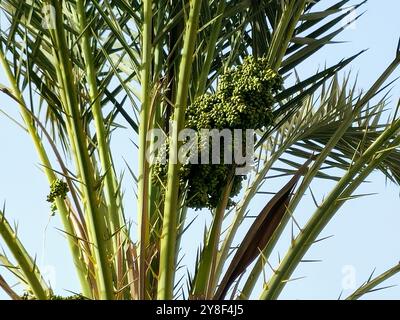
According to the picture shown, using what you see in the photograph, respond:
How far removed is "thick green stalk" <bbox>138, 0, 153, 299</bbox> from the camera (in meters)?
3.54

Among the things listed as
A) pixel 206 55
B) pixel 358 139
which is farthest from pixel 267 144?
pixel 206 55

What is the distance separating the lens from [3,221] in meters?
3.43

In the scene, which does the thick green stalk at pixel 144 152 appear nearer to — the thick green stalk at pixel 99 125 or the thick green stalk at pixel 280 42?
the thick green stalk at pixel 99 125

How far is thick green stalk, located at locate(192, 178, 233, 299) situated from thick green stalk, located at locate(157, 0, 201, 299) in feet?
0.80

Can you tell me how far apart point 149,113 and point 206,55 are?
66 cm

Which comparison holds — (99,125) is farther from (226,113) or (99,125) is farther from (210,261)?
(210,261)

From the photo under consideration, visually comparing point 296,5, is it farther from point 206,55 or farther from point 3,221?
point 3,221

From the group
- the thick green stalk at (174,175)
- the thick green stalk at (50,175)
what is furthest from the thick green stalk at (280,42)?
the thick green stalk at (50,175)

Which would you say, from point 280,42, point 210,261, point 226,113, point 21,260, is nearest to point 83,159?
point 21,260

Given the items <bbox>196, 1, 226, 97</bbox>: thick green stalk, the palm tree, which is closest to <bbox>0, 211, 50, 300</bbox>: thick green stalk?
the palm tree

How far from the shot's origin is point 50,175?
13.8 feet

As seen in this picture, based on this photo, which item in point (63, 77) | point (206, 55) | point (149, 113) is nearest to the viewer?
point (63, 77)
